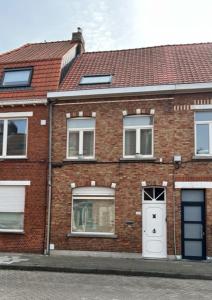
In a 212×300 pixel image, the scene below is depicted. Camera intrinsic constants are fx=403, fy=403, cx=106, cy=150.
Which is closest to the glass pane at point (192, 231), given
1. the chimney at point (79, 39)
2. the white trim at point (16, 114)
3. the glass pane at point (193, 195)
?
the glass pane at point (193, 195)

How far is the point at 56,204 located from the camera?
16.4 metres

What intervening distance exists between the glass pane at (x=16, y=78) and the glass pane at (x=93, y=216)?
19.4 feet

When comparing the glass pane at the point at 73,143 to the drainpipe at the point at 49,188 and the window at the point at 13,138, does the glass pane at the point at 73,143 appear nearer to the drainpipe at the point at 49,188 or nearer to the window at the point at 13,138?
the drainpipe at the point at 49,188

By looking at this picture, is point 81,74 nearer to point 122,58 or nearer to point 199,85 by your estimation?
point 122,58

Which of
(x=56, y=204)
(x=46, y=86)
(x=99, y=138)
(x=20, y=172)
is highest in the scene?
(x=46, y=86)

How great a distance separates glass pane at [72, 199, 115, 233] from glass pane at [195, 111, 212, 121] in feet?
15.5

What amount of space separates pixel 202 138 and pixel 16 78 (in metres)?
8.68

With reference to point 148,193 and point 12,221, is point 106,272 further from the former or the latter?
point 12,221

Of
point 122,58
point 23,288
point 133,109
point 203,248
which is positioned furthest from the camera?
point 122,58

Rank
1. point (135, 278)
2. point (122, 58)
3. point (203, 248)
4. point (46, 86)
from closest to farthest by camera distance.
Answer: point (135, 278) → point (203, 248) → point (46, 86) → point (122, 58)

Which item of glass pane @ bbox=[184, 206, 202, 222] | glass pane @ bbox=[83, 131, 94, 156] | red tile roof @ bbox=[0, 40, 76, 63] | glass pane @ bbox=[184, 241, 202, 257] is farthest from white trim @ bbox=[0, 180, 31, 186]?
glass pane @ bbox=[184, 241, 202, 257]

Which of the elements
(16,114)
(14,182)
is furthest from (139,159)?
(16,114)

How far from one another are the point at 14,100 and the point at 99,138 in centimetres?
401

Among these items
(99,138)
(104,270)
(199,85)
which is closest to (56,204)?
(99,138)
